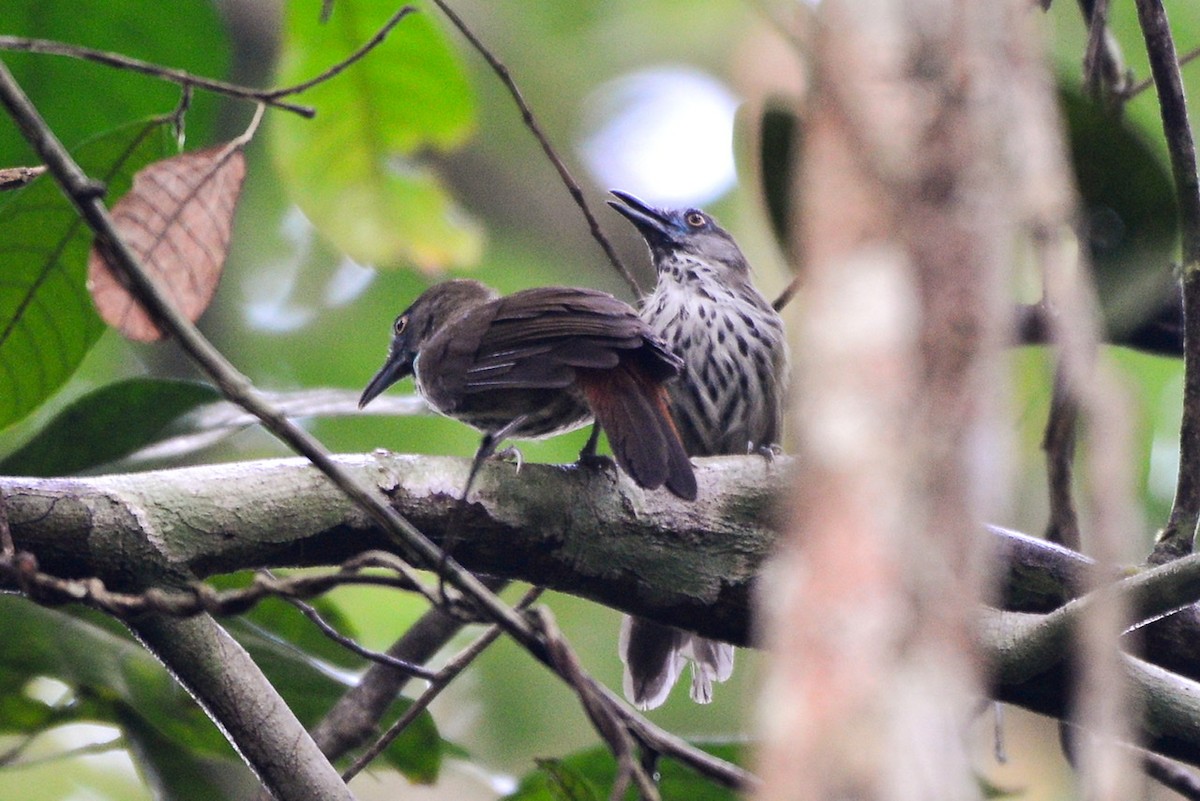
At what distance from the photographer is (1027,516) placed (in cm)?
431

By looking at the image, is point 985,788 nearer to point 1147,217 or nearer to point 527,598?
point 527,598

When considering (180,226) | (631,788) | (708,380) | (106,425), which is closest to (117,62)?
(180,226)

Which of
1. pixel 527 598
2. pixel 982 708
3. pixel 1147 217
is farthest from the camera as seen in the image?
pixel 1147 217

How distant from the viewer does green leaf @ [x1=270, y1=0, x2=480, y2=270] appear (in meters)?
4.18

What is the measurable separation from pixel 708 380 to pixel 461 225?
1876 mm

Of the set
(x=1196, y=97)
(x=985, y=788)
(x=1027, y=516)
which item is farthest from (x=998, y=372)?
(x=1196, y=97)

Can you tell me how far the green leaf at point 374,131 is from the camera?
13.7 feet

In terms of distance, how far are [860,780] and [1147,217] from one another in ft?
8.98

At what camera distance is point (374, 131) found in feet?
15.5

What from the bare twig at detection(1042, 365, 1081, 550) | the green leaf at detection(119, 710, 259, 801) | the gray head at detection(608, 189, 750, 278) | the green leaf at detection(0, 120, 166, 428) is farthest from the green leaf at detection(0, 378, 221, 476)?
the bare twig at detection(1042, 365, 1081, 550)

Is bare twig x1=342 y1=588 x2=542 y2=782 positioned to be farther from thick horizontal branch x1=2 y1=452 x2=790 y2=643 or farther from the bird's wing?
the bird's wing

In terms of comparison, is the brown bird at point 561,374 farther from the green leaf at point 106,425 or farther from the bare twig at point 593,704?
the bare twig at point 593,704

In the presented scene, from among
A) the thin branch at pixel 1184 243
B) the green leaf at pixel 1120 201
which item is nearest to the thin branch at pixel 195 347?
the thin branch at pixel 1184 243

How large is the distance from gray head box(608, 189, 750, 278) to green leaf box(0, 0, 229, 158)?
4.83 feet
